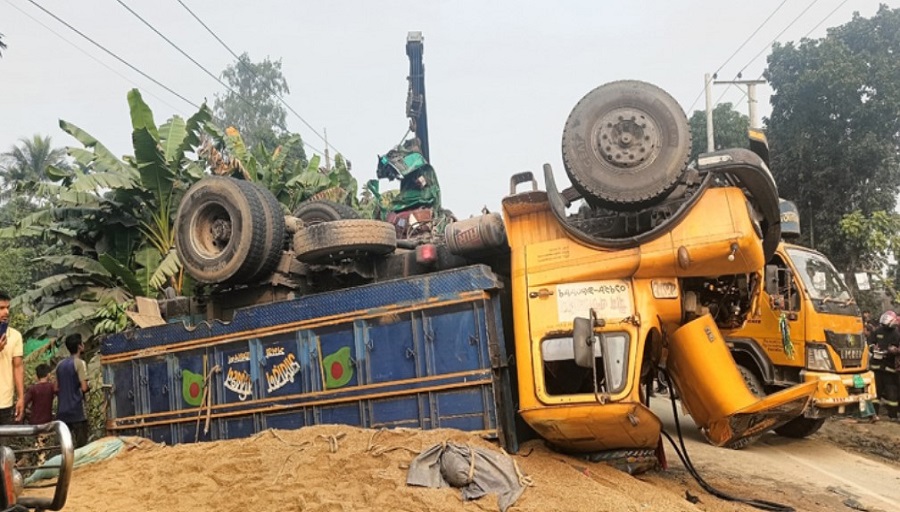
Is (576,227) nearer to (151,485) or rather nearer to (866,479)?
(151,485)

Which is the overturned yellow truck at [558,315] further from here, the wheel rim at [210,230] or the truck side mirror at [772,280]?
the truck side mirror at [772,280]

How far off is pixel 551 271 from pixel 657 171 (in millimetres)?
1052

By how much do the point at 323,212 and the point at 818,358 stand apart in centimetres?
612

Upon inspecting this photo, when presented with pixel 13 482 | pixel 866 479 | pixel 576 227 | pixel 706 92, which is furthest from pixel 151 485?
pixel 706 92

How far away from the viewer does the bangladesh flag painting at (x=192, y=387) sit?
6.32 meters

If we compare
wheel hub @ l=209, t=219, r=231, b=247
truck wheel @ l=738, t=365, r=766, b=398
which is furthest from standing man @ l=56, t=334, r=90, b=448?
truck wheel @ l=738, t=365, r=766, b=398

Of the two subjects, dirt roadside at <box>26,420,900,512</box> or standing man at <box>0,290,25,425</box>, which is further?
standing man at <box>0,290,25,425</box>

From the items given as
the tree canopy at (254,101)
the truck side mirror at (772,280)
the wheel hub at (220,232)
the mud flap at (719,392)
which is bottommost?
the mud flap at (719,392)

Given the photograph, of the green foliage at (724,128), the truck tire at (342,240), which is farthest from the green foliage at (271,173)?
the green foliage at (724,128)

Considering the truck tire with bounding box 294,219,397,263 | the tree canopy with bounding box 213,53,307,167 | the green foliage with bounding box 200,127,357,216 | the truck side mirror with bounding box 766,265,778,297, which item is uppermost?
the tree canopy with bounding box 213,53,307,167

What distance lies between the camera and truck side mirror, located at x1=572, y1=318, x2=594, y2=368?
4598 millimetres

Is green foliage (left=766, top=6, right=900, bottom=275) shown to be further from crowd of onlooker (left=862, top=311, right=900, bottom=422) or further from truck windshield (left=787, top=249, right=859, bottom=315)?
truck windshield (left=787, top=249, right=859, bottom=315)

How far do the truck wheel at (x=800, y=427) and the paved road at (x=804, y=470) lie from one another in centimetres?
10

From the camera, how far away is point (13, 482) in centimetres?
261
